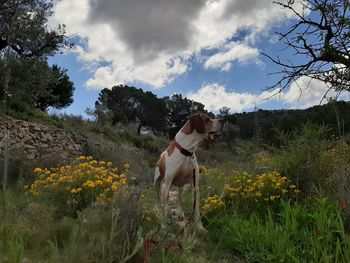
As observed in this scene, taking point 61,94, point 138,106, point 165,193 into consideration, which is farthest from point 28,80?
point 138,106

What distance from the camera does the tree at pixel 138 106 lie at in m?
48.9

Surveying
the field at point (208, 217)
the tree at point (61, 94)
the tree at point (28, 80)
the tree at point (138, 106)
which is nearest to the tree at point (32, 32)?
the tree at point (28, 80)

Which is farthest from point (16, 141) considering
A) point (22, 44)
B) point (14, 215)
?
point (14, 215)

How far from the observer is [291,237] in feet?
14.2

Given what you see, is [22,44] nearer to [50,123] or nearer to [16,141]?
[50,123]

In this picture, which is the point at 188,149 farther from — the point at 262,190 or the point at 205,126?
the point at 262,190

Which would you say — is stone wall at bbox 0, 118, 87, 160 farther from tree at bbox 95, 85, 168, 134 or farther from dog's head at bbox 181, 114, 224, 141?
tree at bbox 95, 85, 168, 134

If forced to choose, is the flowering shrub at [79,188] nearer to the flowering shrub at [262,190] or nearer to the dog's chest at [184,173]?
the dog's chest at [184,173]

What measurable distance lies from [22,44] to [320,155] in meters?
14.7

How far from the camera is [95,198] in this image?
5582 millimetres

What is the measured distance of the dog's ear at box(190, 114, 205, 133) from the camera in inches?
210

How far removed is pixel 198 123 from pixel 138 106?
4539 centimetres

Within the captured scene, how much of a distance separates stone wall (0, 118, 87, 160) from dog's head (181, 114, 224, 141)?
725cm

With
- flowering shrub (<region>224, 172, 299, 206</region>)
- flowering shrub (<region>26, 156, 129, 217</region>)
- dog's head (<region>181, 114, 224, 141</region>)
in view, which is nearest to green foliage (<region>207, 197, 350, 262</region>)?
flowering shrub (<region>224, 172, 299, 206</region>)
